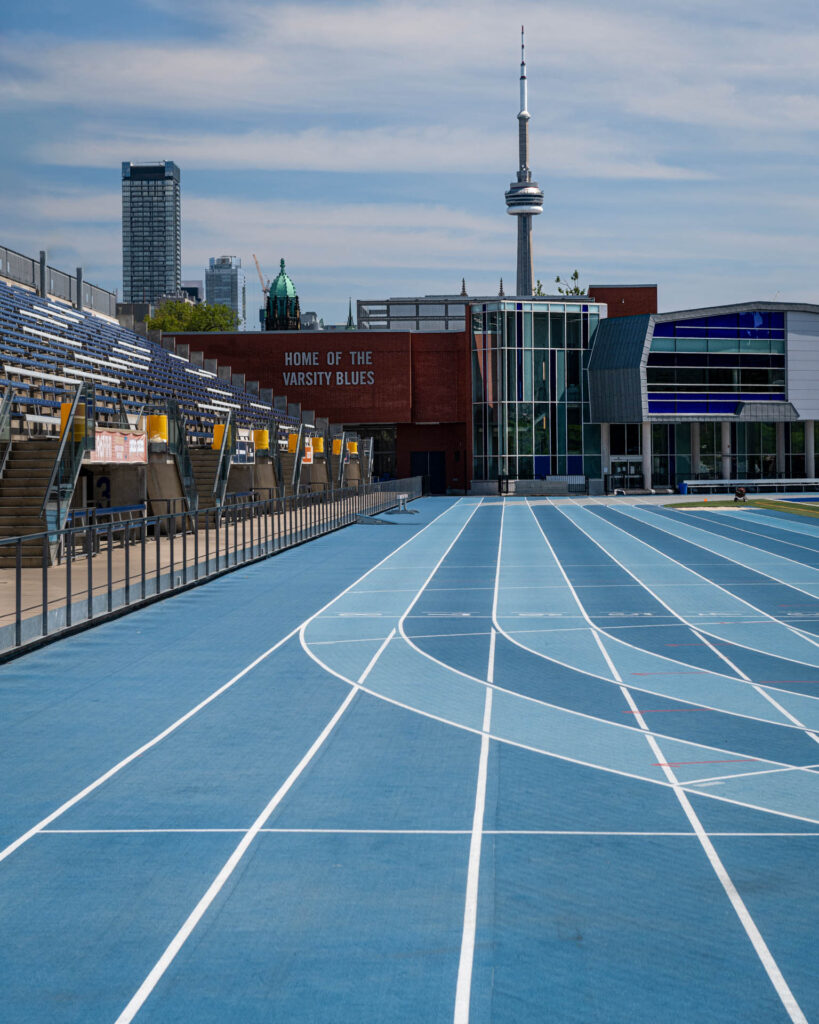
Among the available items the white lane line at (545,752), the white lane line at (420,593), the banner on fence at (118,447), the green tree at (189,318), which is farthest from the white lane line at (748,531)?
the green tree at (189,318)

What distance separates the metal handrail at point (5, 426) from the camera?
78.2 ft

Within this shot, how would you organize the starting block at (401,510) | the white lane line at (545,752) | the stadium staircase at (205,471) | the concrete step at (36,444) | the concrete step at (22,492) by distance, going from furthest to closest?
the starting block at (401,510) → the stadium staircase at (205,471) → the concrete step at (36,444) → the concrete step at (22,492) → the white lane line at (545,752)

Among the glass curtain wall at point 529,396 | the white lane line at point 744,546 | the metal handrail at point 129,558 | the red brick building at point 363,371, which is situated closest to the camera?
the metal handrail at point 129,558

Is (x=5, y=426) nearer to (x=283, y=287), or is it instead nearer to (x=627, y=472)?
(x=627, y=472)

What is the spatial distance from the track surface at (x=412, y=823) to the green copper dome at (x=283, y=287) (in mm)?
121484

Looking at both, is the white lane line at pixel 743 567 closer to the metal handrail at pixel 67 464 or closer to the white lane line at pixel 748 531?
the white lane line at pixel 748 531

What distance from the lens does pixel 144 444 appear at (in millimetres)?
27438

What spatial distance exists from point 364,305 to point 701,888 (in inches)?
4413

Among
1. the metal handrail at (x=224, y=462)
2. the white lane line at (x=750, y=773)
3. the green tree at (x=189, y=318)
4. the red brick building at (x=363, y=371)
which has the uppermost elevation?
the green tree at (x=189, y=318)

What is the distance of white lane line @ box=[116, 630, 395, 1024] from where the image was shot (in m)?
5.50

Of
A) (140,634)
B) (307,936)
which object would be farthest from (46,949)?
(140,634)

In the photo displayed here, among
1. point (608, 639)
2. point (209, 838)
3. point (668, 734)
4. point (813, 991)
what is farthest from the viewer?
point (608, 639)

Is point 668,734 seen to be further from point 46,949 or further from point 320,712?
point 46,949

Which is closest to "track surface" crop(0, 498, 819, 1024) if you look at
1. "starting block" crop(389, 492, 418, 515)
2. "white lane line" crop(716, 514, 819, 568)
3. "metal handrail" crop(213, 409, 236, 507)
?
"white lane line" crop(716, 514, 819, 568)
